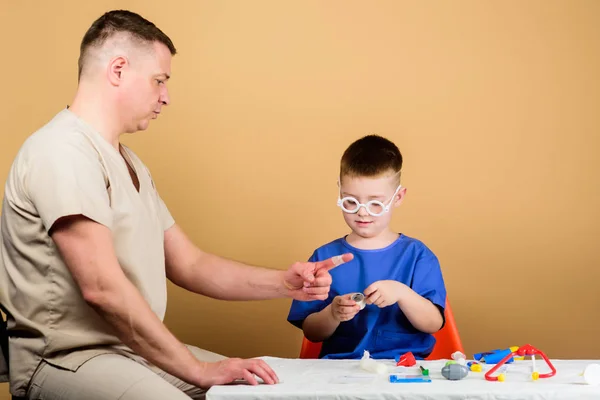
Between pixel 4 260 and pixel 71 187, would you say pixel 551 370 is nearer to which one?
pixel 71 187

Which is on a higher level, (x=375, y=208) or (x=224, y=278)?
(x=375, y=208)

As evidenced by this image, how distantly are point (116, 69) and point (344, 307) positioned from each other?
910 millimetres

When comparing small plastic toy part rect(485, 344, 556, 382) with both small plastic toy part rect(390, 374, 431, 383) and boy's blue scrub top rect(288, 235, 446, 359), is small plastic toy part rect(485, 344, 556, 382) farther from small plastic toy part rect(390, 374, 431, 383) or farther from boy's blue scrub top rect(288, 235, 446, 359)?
boy's blue scrub top rect(288, 235, 446, 359)

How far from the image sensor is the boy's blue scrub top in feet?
7.94

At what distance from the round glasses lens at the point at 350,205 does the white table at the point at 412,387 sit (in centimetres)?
61

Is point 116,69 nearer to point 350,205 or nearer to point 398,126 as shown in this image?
point 350,205

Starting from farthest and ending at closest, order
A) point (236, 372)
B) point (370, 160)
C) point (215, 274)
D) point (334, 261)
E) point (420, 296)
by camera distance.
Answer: point (215, 274)
point (370, 160)
point (420, 296)
point (334, 261)
point (236, 372)

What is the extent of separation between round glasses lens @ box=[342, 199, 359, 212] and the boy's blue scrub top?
0.14 meters

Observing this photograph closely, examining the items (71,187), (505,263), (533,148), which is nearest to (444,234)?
(505,263)

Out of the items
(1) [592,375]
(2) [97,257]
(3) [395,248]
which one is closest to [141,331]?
(2) [97,257]

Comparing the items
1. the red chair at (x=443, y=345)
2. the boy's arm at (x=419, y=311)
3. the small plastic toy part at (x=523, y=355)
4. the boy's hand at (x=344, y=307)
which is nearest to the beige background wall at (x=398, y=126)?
the red chair at (x=443, y=345)

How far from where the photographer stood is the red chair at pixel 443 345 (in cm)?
265

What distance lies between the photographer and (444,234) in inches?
131

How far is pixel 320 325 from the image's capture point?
7.90 ft
